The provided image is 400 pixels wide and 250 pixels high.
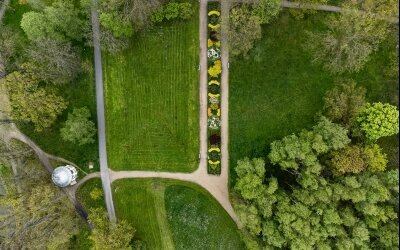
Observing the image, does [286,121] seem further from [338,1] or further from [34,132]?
[34,132]

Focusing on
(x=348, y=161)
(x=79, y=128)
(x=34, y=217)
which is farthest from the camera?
(x=79, y=128)

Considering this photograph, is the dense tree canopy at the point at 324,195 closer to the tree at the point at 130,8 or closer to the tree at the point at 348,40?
the tree at the point at 348,40

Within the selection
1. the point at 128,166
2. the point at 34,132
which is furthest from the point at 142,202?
the point at 34,132

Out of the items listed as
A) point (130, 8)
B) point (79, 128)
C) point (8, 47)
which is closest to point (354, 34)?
point (130, 8)

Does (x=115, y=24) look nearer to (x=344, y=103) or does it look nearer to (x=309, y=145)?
(x=309, y=145)

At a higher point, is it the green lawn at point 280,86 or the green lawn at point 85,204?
the green lawn at point 280,86

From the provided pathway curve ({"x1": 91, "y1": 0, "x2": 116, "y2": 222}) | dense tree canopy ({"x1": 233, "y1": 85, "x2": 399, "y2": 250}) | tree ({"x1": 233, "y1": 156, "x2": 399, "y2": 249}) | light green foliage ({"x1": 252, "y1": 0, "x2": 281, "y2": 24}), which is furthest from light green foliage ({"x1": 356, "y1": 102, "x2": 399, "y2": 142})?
pathway curve ({"x1": 91, "y1": 0, "x2": 116, "y2": 222})

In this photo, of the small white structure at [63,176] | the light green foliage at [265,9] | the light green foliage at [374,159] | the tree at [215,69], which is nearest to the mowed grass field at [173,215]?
the small white structure at [63,176]
